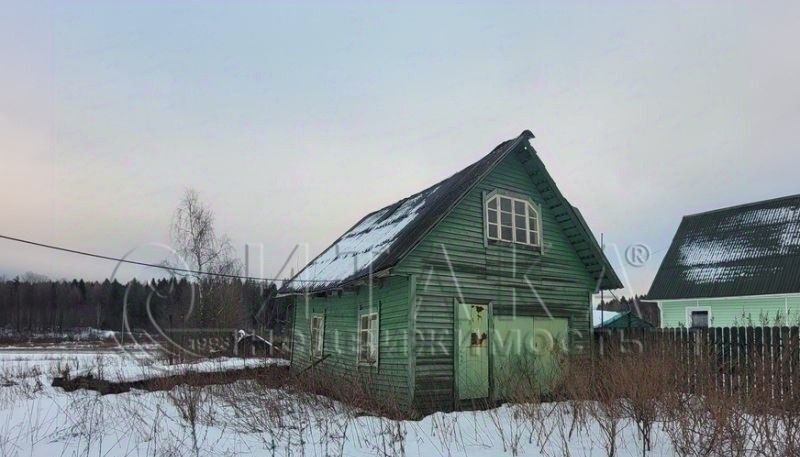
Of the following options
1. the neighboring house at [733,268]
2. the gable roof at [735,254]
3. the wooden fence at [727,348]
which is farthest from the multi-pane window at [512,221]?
the gable roof at [735,254]

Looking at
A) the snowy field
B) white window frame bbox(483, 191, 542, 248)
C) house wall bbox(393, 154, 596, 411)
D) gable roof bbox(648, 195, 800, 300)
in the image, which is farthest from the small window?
the snowy field

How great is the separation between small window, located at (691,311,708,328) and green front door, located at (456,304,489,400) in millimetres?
13213

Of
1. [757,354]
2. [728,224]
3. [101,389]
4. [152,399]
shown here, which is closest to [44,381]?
[101,389]

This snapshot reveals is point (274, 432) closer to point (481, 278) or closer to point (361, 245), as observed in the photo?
point (481, 278)

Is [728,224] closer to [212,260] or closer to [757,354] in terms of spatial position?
[757,354]

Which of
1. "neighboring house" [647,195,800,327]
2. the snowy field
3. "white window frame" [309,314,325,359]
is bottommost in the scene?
the snowy field

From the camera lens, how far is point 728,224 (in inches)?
928

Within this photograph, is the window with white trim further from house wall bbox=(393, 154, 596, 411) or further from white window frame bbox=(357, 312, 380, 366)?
white window frame bbox=(357, 312, 380, 366)

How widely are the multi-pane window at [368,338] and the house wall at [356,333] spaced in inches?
7.3

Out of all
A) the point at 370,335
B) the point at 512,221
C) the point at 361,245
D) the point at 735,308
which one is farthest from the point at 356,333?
the point at 735,308

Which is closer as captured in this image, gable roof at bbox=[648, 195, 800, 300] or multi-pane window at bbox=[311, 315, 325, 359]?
multi-pane window at bbox=[311, 315, 325, 359]

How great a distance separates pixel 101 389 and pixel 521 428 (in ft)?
36.5

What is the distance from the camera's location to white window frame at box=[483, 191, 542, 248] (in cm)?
1312

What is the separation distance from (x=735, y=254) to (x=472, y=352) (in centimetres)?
1514
